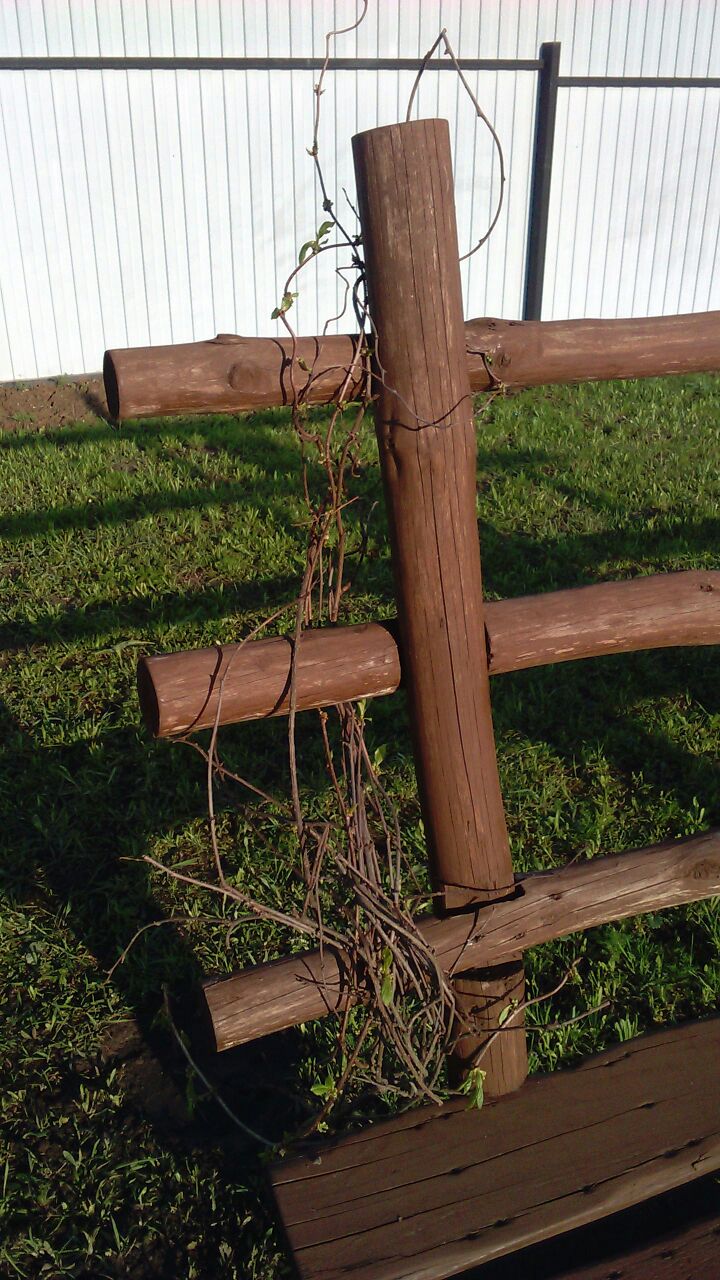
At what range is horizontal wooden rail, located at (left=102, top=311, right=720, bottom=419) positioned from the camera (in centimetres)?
163

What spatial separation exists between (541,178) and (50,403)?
14.5 feet

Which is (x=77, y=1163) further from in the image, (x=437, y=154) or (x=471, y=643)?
(x=437, y=154)

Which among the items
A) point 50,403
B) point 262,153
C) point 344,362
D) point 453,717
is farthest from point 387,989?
point 262,153

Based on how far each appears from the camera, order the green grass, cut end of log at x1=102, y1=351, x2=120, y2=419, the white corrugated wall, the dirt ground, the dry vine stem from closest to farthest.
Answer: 1. cut end of log at x1=102, y1=351, x2=120, y2=419
2. the dry vine stem
3. the green grass
4. the dirt ground
5. the white corrugated wall

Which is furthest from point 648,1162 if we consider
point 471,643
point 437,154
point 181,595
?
point 181,595

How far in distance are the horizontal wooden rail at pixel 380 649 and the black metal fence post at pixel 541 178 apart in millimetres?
7417

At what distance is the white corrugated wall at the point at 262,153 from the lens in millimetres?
7340

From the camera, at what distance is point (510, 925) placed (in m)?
1.99

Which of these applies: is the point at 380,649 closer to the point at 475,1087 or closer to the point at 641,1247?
the point at 475,1087

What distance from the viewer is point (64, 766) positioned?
3.48 metres

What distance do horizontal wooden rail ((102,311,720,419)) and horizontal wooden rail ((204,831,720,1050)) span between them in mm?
947

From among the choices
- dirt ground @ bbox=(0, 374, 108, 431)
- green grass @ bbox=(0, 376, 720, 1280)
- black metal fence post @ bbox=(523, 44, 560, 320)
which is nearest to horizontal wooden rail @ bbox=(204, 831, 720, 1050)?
green grass @ bbox=(0, 376, 720, 1280)

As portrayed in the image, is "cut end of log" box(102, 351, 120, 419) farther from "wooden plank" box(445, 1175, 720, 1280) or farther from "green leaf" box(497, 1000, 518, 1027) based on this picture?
"wooden plank" box(445, 1175, 720, 1280)

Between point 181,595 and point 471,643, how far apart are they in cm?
278
